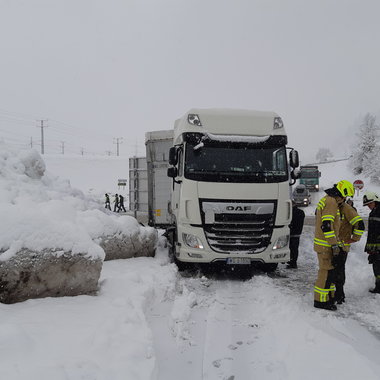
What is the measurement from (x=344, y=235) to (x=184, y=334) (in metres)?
3.38

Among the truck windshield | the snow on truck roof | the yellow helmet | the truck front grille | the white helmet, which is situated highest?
the snow on truck roof

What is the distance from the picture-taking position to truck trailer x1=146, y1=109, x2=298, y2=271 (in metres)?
7.27

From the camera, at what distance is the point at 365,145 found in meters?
64.7

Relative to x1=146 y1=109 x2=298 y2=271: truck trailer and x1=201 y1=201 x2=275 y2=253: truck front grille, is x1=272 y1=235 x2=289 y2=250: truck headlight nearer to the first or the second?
x1=146 y1=109 x2=298 y2=271: truck trailer

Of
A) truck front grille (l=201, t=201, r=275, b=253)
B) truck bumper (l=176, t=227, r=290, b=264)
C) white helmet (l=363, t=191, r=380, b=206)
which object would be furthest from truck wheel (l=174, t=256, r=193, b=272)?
white helmet (l=363, t=191, r=380, b=206)

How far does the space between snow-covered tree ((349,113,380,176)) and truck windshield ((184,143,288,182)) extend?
59.5 meters

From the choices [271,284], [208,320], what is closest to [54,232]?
[208,320]

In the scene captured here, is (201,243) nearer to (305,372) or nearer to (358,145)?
(305,372)

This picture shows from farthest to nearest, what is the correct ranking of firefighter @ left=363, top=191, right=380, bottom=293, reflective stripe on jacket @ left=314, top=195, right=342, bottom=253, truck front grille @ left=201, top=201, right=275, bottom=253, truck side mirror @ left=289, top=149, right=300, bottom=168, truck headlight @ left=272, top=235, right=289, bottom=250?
truck side mirror @ left=289, top=149, right=300, bottom=168 < truck headlight @ left=272, top=235, right=289, bottom=250 < truck front grille @ left=201, top=201, right=275, bottom=253 < firefighter @ left=363, top=191, right=380, bottom=293 < reflective stripe on jacket @ left=314, top=195, right=342, bottom=253

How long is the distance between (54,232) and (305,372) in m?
3.28

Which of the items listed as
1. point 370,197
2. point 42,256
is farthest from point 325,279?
point 42,256

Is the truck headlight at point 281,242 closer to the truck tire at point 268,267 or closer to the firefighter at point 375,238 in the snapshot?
the truck tire at point 268,267

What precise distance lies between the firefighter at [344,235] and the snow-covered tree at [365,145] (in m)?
60.5

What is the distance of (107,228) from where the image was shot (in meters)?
7.48
